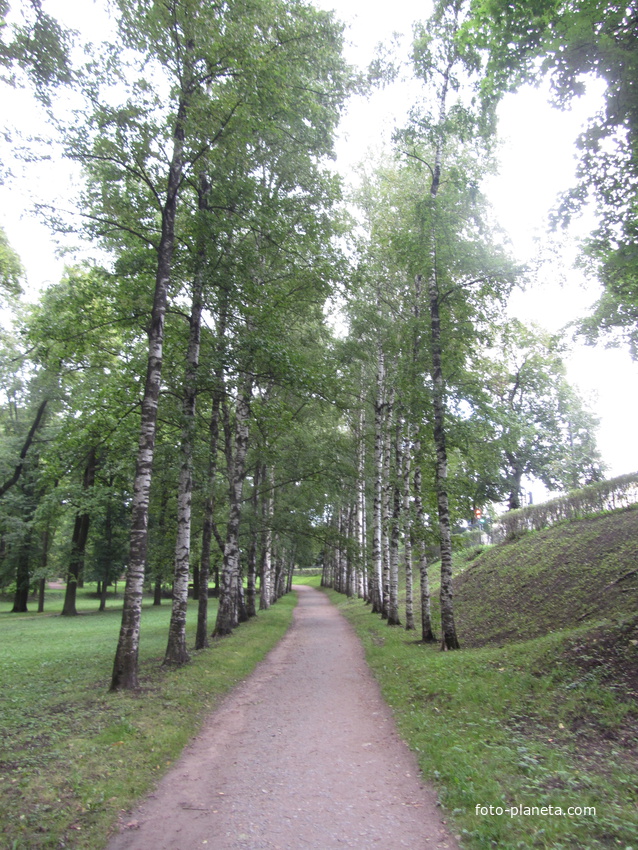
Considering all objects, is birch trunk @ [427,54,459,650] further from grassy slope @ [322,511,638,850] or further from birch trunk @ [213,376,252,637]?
birch trunk @ [213,376,252,637]

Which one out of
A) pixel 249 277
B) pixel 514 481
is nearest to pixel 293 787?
pixel 249 277

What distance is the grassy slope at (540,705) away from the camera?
416 centimetres

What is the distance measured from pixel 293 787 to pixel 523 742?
2701mm

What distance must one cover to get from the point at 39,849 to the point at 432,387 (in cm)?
1048

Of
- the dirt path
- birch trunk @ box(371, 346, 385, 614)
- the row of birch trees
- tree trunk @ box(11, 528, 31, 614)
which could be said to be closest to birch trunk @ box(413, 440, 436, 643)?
A: the row of birch trees

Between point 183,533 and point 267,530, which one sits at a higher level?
point 267,530

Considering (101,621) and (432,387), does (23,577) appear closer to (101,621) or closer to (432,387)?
(101,621)

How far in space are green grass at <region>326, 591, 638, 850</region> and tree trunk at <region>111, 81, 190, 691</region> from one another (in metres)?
4.59

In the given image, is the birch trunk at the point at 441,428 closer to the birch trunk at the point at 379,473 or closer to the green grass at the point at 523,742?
the green grass at the point at 523,742

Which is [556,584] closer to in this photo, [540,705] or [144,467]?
[540,705]

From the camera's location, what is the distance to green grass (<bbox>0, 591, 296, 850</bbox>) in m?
4.23

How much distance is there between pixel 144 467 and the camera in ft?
→ 29.2

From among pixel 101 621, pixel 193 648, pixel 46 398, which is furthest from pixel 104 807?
pixel 101 621

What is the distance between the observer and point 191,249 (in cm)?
1088
